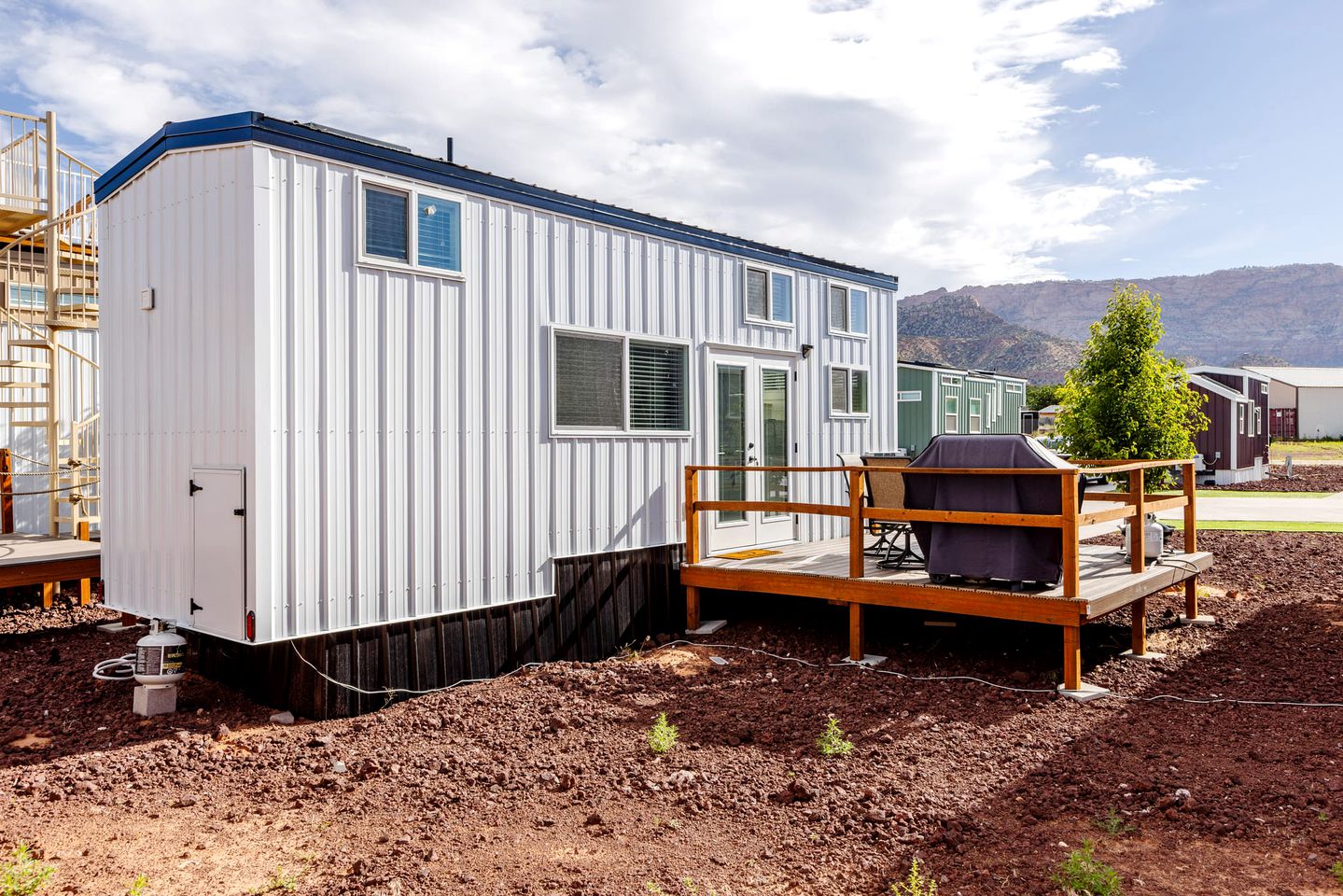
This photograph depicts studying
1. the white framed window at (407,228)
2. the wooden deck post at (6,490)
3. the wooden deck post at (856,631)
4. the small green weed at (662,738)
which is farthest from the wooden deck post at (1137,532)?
the wooden deck post at (6,490)

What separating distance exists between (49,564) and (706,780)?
6.42 m

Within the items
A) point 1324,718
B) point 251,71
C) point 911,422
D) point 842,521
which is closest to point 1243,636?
point 1324,718

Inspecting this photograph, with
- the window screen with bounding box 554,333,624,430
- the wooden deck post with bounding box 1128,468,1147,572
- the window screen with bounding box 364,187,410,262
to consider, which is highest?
the window screen with bounding box 364,187,410,262

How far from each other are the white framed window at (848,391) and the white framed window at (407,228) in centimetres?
468

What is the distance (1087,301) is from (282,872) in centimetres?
17784

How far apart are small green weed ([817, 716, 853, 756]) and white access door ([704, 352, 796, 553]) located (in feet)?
10.6

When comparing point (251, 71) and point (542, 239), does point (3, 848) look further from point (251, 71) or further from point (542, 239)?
point (251, 71)

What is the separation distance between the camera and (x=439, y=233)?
5.80 meters

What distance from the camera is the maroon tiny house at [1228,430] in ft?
75.0

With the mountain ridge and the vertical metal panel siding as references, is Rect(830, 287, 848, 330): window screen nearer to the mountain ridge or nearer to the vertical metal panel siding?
the vertical metal panel siding

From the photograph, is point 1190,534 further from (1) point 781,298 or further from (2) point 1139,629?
(1) point 781,298

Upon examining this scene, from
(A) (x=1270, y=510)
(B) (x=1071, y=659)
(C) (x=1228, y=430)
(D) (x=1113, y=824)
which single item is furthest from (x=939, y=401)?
(D) (x=1113, y=824)

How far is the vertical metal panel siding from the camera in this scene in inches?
200

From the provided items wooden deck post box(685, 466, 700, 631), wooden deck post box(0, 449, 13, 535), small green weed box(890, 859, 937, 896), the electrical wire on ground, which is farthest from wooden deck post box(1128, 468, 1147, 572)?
wooden deck post box(0, 449, 13, 535)
